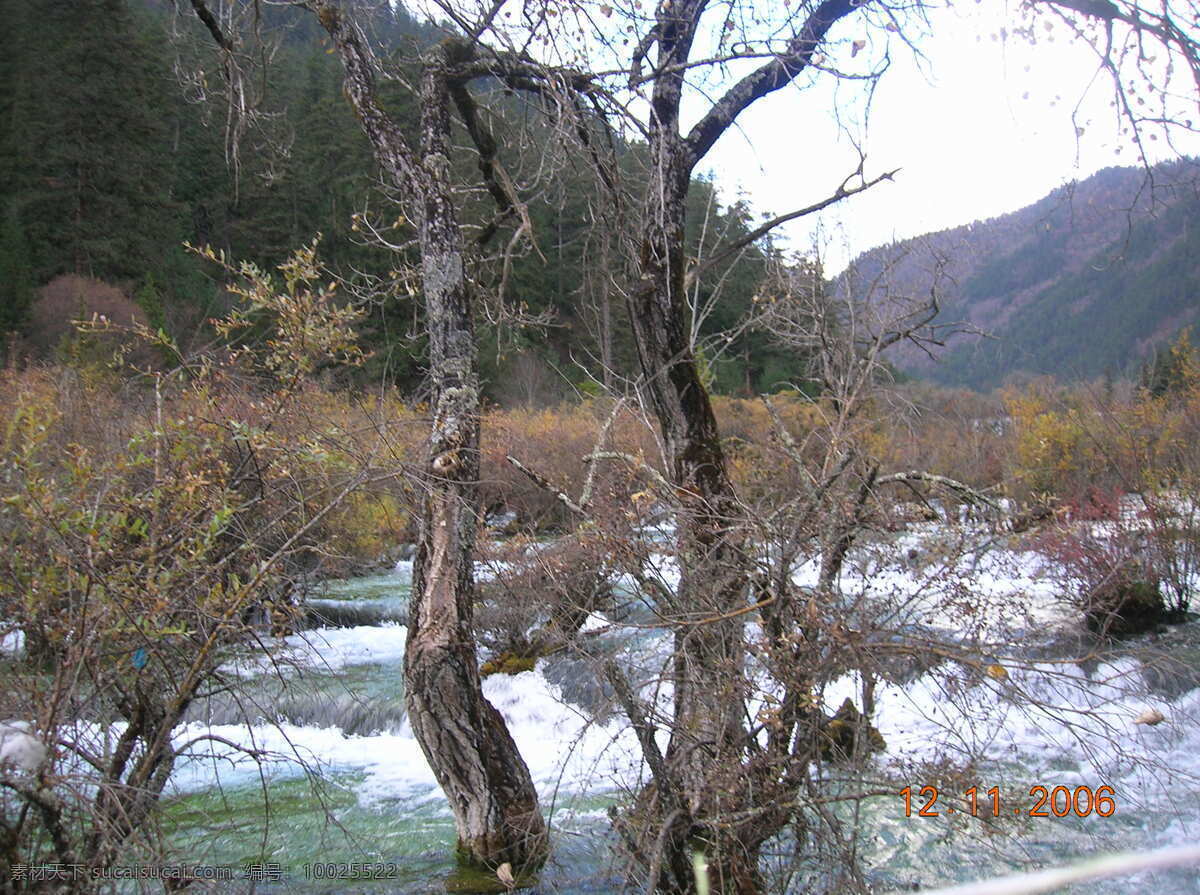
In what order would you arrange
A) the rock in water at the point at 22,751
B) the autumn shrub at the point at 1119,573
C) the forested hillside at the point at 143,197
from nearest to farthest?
the rock in water at the point at 22,751 < the autumn shrub at the point at 1119,573 < the forested hillside at the point at 143,197

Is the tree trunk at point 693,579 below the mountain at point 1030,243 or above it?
below

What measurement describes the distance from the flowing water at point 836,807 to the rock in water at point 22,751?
77 centimetres

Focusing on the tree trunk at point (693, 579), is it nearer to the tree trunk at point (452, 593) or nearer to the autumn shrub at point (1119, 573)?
the tree trunk at point (452, 593)

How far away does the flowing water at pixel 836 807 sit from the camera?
12.3 ft

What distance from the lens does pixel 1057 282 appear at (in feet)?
243

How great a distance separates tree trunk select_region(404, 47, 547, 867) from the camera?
4613mm

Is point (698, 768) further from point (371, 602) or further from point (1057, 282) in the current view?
point (1057, 282)

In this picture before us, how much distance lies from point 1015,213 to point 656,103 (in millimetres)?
3076

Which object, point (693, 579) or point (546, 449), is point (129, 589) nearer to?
point (693, 579)

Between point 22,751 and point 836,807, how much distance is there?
338 centimetres
